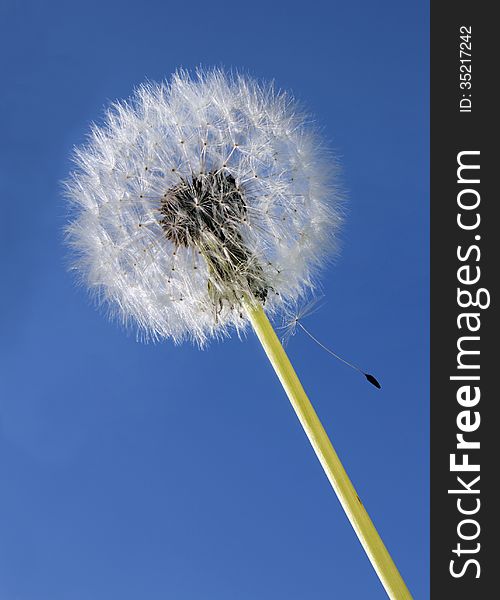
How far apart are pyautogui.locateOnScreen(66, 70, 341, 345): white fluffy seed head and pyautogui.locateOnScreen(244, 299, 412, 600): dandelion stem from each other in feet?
2.23

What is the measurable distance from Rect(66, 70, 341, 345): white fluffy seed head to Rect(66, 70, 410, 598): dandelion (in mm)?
11

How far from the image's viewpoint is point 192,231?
6.87 m

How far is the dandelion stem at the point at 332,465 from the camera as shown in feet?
17.9

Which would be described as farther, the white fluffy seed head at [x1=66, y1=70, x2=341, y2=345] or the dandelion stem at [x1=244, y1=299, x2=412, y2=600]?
the white fluffy seed head at [x1=66, y1=70, x2=341, y2=345]

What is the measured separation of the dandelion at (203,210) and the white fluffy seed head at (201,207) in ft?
0.04

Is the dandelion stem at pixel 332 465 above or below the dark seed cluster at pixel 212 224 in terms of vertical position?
below

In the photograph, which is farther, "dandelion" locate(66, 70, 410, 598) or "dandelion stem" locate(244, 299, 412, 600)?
"dandelion" locate(66, 70, 410, 598)

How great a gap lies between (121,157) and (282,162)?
5.42ft

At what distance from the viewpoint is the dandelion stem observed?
17.9ft

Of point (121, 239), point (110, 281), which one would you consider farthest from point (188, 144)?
point (110, 281)

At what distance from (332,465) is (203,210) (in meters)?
2.67

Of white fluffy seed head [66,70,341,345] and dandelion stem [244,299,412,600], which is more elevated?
white fluffy seed head [66,70,341,345]

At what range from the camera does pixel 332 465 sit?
583 centimetres

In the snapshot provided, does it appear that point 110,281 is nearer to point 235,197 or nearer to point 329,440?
point 235,197
